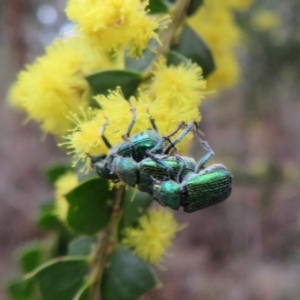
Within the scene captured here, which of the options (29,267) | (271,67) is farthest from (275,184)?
(29,267)

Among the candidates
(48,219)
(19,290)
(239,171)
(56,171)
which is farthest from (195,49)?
(239,171)

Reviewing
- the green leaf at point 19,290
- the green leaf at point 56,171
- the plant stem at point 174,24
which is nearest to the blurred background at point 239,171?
the green leaf at point 56,171

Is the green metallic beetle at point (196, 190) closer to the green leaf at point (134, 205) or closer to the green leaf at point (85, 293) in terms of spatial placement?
the green leaf at point (134, 205)

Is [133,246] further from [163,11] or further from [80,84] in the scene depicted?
[163,11]

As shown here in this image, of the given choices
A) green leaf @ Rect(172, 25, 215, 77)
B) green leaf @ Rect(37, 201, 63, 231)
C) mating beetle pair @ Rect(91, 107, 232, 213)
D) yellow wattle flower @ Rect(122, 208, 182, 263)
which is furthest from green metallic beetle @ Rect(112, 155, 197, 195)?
green leaf @ Rect(37, 201, 63, 231)

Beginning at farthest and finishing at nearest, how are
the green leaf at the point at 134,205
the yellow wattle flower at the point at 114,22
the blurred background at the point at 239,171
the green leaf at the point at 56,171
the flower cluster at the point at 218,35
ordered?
the blurred background at the point at 239,171
the flower cluster at the point at 218,35
the green leaf at the point at 56,171
the green leaf at the point at 134,205
the yellow wattle flower at the point at 114,22
